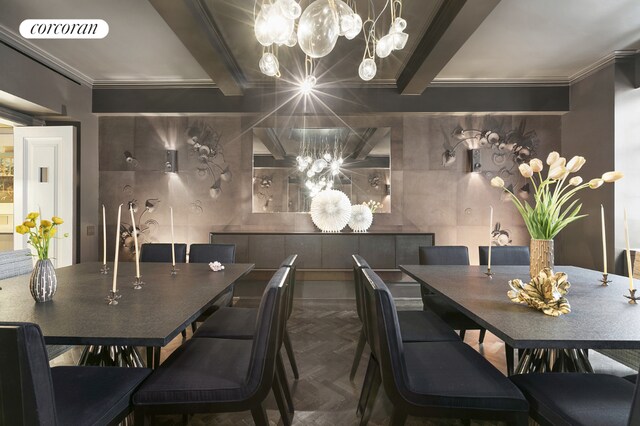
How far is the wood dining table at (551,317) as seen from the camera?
3.73 ft

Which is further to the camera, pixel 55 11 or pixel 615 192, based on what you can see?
pixel 615 192

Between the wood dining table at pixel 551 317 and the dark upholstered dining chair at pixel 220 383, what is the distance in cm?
90

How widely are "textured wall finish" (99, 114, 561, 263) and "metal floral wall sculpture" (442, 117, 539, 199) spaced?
0.19ft

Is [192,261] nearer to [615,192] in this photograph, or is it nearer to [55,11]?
[55,11]

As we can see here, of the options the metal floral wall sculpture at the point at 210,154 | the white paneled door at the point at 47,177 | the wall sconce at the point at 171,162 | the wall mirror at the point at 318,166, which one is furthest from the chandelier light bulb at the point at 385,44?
the white paneled door at the point at 47,177

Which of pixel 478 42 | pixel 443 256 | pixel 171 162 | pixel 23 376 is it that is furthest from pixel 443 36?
pixel 171 162

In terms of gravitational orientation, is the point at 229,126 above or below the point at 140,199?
above

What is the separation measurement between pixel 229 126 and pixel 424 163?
9.37 ft

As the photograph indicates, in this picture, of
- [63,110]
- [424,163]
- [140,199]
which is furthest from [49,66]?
[424,163]

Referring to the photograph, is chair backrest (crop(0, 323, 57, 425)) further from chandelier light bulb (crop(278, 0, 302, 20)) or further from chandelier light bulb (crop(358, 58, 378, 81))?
chandelier light bulb (crop(358, 58, 378, 81))

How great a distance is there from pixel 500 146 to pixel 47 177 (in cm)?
608

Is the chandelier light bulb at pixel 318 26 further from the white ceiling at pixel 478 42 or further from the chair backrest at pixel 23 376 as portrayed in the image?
the white ceiling at pixel 478 42

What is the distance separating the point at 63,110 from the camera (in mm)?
4062

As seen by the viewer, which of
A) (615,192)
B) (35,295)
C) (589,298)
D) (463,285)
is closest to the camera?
(35,295)
